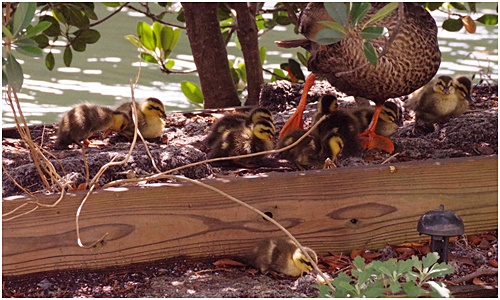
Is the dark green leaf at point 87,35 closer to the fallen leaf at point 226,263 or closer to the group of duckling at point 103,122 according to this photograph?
the group of duckling at point 103,122

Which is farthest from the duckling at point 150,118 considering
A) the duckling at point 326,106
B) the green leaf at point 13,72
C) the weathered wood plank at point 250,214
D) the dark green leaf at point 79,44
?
the green leaf at point 13,72

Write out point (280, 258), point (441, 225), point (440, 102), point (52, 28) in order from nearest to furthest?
point (441, 225) < point (280, 258) < point (440, 102) < point (52, 28)

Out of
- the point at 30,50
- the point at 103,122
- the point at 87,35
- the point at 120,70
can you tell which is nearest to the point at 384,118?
the point at 103,122

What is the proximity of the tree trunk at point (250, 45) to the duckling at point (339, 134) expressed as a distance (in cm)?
148

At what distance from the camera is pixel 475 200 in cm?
376

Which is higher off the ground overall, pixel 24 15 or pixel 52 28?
pixel 24 15

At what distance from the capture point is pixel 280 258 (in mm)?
3404

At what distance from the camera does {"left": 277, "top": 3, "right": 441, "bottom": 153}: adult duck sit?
416 centimetres

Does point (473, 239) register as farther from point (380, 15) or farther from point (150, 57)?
point (150, 57)

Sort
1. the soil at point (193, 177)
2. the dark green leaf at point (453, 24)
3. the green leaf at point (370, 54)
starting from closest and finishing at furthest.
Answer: the green leaf at point (370, 54) → the soil at point (193, 177) → the dark green leaf at point (453, 24)

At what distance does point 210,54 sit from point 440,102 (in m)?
1.66

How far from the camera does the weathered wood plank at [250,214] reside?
10.8 feet

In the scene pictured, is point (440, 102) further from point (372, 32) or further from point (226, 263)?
point (372, 32)

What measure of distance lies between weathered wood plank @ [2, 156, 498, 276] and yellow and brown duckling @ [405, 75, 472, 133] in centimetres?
101
